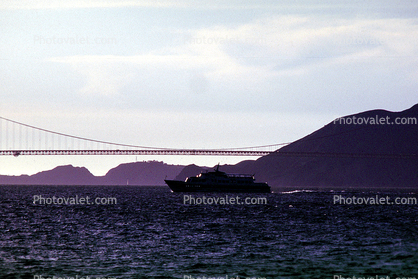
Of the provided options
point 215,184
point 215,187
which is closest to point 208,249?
point 215,184

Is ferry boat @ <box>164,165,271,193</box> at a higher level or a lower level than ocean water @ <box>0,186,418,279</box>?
higher

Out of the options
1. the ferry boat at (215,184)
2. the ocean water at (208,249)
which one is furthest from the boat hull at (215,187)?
the ocean water at (208,249)

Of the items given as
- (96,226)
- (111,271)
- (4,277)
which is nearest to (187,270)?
(111,271)

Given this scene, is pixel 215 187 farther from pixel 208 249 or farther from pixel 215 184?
pixel 208 249

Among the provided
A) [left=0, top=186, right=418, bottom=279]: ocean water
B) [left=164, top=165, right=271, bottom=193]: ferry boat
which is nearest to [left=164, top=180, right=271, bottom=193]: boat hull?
[left=164, top=165, right=271, bottom=193]: ferry boat

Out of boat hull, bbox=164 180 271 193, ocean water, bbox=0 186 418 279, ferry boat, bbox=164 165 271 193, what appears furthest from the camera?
ferry boat, bbox=164 165 271 193

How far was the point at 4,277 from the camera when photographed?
2545 centimetres

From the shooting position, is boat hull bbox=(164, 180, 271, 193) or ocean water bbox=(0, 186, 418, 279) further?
boat hull bbox=(164, 180, 271, 193)

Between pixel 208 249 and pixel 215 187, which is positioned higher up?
pixel 215 187

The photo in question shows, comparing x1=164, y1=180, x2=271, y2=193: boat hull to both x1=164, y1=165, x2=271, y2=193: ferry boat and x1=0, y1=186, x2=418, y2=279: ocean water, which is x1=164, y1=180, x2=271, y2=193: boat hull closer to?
x1=164, y1=165, x2=271, y2=193: ferry boat

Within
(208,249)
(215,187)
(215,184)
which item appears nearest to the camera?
(208,249)

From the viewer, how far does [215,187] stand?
427ft

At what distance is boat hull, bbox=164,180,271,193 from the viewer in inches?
5084

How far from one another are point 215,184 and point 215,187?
725 millimetres
